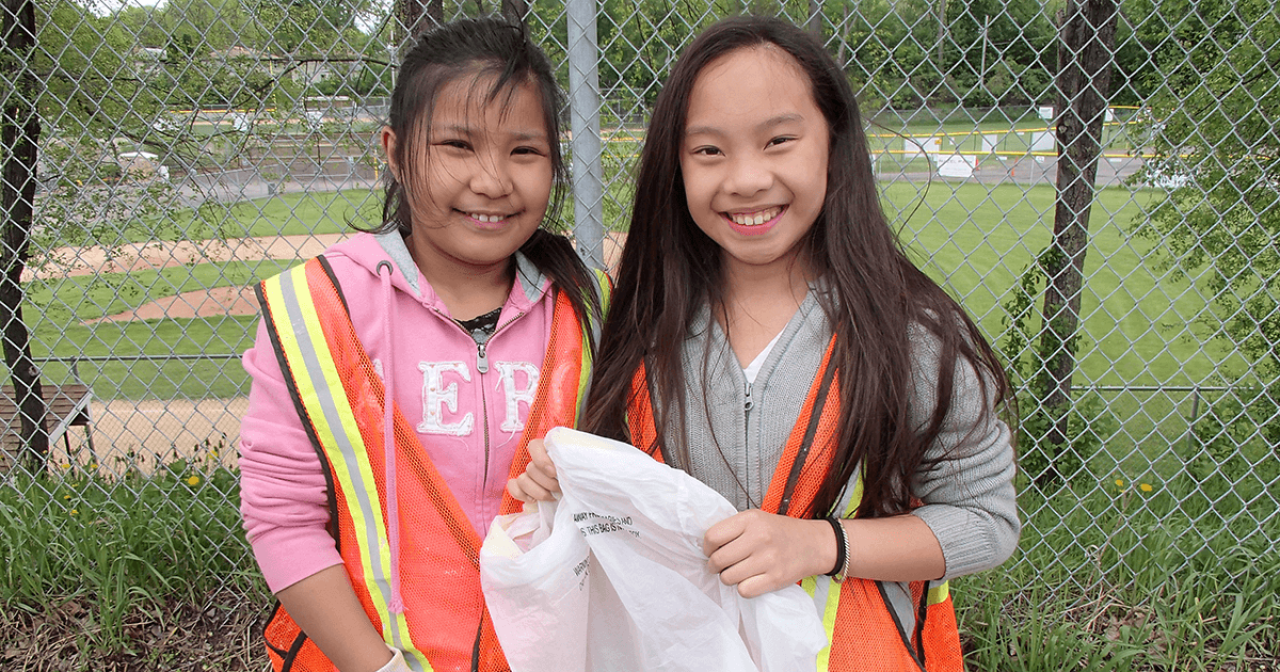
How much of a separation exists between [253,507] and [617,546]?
558 mm

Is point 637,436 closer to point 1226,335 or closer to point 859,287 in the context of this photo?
point 859,287

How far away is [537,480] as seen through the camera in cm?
126

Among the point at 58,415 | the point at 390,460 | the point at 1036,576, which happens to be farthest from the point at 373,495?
the point at 58,415

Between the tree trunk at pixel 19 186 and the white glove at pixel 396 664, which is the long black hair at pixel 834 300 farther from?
the tree trunk at pixel 19 186

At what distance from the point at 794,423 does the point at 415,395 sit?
2.01ft

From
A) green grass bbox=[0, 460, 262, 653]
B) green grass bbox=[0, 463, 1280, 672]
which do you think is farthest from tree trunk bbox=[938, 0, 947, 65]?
green grass bbox=[0, 460, 262, 653]

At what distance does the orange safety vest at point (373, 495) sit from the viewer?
1257 millimetres

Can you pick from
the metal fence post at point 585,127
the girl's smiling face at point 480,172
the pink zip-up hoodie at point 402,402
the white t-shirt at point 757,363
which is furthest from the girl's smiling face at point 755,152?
the metal fence post at point 585,127

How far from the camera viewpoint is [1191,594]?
240cm

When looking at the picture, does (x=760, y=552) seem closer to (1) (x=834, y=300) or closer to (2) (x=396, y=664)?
(1) (x=834, y=300)

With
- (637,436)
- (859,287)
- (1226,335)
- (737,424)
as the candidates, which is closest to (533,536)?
(637,436)

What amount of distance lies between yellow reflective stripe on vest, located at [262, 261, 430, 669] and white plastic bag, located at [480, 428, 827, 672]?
19cm

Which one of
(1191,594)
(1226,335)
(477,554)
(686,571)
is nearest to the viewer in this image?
(686,571)

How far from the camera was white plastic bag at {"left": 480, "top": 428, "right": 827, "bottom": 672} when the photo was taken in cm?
116
